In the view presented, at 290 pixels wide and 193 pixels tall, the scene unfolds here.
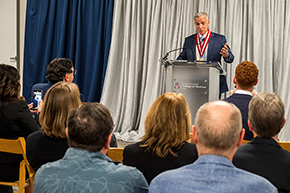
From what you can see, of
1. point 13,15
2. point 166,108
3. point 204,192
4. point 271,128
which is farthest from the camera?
point 13,15

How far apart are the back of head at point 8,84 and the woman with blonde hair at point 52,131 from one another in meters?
0.59

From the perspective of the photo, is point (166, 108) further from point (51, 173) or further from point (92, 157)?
point (51, 173)

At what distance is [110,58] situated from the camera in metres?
5.74

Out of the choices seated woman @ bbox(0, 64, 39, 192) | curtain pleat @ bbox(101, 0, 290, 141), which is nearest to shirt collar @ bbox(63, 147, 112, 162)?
seated woman @ bbox(0, 64, 39, 192)

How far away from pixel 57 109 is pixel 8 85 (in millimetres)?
700

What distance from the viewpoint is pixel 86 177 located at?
1171 millimetres

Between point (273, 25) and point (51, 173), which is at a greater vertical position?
point (273, 25)

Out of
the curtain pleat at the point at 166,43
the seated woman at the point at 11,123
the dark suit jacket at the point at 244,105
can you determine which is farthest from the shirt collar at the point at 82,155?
the curtain pleat at the point at 166,43

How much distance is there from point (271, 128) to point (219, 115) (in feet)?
2.05

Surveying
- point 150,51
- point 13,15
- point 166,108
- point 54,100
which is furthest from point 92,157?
point 13,15

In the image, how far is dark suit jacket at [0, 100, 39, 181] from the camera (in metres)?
2.34

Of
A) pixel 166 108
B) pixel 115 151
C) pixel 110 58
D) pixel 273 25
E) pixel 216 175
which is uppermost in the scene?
pixel 273 25

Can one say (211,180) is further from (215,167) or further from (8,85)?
(8,85)

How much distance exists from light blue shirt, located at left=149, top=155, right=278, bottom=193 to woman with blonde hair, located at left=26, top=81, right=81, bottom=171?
1003mm
